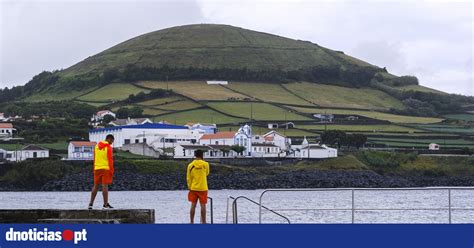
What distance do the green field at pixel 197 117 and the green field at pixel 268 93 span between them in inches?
788

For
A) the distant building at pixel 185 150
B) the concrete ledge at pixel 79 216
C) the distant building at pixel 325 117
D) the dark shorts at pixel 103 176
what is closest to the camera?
the concrete ledge at pixel 79 216

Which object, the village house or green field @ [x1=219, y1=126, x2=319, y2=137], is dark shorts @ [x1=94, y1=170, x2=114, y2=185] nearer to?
the village house

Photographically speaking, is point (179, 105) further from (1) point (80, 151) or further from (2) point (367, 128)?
(1) point (80, 151)

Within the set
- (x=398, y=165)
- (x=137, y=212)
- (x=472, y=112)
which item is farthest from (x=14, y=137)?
(x=137, y=212)

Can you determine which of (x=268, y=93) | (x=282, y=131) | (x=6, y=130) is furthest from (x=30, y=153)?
(x=268, y=93)

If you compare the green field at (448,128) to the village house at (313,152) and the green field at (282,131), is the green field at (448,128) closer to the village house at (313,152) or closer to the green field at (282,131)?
the green field at (282,131)

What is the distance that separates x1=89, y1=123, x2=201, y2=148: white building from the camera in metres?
134

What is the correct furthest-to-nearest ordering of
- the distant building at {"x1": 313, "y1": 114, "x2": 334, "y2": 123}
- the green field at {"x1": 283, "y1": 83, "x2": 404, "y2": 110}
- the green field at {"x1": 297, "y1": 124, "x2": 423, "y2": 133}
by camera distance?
1. the green field at {"x1": 283, "y1": 83, "x2": 404, "y2": 110}
2. the distant building at {"x1": 313, "y1": 114, "x2": 334, "y2": 123}
3. the green field at {"x1": 297, "y1": 124, "x2": 423, "y2": 133}

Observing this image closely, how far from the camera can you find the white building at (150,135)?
441 ft

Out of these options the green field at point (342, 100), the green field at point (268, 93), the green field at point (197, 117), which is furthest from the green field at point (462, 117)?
the green field at point (197, 117)

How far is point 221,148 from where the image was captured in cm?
13012

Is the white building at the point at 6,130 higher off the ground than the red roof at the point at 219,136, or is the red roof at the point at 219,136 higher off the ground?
the white building at the point at 6,130
